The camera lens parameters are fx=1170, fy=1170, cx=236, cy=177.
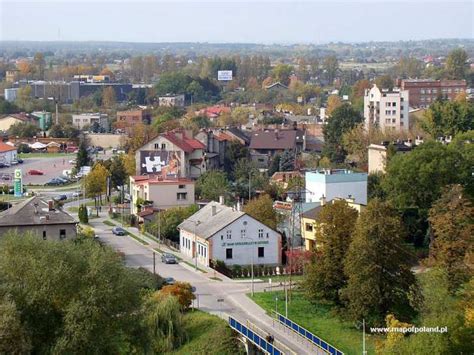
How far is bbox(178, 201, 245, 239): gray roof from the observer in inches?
1564

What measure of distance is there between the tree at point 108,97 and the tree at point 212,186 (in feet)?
218

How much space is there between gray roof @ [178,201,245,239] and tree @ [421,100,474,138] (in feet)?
89.9

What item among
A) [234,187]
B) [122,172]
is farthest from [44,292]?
[122,172]

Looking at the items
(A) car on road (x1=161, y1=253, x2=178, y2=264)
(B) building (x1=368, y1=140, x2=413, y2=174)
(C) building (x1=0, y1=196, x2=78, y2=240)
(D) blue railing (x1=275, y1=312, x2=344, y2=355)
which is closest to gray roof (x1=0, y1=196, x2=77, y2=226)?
(C) building (x1=0, y1=196, x2=78, y2=240)

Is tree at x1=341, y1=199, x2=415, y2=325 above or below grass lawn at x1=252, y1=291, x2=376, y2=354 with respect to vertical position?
above

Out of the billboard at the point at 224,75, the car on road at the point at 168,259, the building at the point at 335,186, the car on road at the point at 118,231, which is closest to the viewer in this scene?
the car on road at the point at 168,259

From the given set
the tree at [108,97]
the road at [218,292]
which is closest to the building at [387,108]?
the road at [218,292]

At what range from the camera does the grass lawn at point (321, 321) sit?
29.4 meters

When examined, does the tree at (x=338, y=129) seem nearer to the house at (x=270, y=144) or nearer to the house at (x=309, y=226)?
the house at (x=270, y=144)

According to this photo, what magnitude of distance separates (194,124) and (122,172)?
26.2 m

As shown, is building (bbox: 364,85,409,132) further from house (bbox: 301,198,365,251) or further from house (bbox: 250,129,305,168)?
house (bbox: 301,198,365,251)

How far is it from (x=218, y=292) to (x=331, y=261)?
161 inches

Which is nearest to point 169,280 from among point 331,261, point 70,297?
point 331,261

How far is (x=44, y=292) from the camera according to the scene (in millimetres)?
26031
